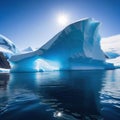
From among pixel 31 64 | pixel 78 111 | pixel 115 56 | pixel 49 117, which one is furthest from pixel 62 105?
pixel 115 56

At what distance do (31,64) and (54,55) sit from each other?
18.5 feet

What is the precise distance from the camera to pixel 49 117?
6.29 m

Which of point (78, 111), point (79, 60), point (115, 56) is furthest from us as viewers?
point (115, 56)

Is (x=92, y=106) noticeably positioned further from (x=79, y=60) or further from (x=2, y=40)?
(x=2, y=40)

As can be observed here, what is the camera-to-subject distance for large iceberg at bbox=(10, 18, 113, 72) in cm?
3455

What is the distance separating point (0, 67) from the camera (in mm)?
38969

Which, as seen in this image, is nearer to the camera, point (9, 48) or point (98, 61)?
point (98, 61)

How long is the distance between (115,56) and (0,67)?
49.8 m

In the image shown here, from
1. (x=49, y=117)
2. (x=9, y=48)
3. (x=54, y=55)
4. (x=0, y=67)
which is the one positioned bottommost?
(x=49, y=117)

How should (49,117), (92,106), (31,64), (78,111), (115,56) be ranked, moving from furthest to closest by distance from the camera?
(115,56) < (31,64) < (92,106) < (78,111) < (49,117)

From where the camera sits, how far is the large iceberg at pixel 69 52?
3455 centimetres

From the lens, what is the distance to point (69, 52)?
38.8 m

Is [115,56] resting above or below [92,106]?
above

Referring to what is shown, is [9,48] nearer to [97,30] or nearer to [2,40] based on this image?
[2,40]
